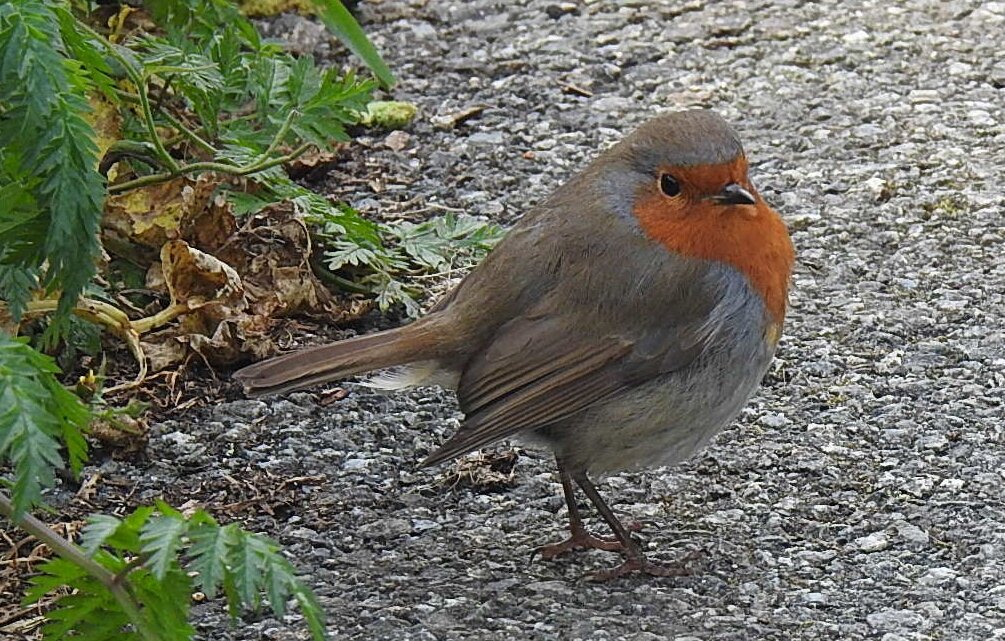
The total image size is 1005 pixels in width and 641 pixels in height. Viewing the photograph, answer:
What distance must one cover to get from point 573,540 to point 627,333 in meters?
0.53

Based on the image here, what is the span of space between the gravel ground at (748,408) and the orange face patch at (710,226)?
0.59m

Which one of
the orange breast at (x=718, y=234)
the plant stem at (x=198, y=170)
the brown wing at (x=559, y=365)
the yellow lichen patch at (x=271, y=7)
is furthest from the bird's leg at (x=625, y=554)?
the yellow lichen patch at (x=271, y=7)

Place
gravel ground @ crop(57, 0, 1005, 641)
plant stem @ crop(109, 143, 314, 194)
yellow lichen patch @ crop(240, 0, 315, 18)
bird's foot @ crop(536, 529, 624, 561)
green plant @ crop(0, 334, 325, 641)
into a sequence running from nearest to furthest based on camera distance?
green plant @ crop(0, 334, 325, 641), gravel ground @ crop(57, 0, 1005, 641), bird's foot @ crop(536, 529, 624, 561), plant stem @ crop(109, 143, 314, 194), yellow lichen patch @ crop(240, 0, 315, 18)

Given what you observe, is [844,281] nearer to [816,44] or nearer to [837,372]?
[837,372]

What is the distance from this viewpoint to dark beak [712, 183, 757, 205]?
3.79 m

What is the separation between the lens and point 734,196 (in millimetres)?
3799

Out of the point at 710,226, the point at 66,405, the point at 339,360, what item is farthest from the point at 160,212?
the point at 66,405

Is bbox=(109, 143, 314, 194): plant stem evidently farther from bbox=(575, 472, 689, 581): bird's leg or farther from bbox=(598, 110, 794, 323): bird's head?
bbox=(575, 472, 689, 581): bird's leg

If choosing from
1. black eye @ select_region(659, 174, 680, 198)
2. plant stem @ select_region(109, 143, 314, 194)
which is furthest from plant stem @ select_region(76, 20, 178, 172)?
black eye @ select_region(659, 174, 680, 198)

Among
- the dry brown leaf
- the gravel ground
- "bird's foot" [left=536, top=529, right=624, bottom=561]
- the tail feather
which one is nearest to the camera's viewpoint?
the gravel ground

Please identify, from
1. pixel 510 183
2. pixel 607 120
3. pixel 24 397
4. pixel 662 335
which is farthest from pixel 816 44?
pixel 24 397

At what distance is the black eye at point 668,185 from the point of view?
3881 millimetres

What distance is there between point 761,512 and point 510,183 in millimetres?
1966

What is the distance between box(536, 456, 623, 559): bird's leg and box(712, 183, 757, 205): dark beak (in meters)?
0.75
